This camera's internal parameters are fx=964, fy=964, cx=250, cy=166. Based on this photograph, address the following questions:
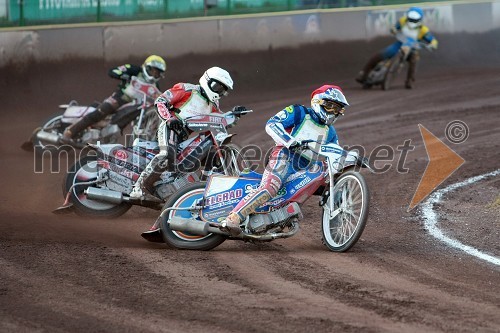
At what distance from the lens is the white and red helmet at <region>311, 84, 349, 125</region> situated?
9.68 metres

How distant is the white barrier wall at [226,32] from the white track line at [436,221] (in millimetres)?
8708

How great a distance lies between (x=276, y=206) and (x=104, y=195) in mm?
2524

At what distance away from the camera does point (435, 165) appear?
47.6 feet

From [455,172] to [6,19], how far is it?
9306 mm

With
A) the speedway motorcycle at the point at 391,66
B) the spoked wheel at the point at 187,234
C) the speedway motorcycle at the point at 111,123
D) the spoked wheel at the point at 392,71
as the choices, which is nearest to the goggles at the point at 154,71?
the speedway motorcycle at the point at 111,123

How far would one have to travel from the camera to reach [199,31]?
20766 mm

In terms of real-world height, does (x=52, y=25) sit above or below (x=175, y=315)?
above

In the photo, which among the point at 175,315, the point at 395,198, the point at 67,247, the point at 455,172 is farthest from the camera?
the point at 455,172

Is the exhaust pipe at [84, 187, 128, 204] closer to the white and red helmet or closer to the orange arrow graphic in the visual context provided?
the white and red helmet

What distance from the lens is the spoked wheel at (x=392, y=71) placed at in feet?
71.6

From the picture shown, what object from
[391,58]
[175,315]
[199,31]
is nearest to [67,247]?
[175,315]

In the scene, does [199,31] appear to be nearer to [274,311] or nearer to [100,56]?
[100,56]

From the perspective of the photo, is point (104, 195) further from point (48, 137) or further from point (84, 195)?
point (48, 137)

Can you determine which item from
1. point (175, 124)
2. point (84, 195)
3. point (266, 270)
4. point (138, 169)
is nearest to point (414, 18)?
A: point (175, 124)
